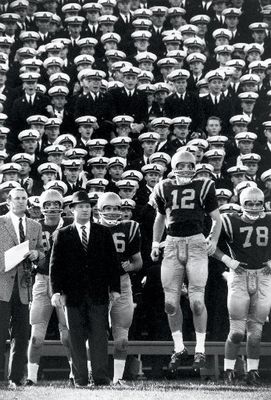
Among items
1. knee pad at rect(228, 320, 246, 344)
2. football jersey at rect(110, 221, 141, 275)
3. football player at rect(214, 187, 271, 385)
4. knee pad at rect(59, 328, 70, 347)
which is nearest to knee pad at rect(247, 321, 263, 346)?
football player at rect(214, 187, 271, 385)

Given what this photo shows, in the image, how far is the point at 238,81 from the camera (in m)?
16.8

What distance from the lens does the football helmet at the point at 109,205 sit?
434 inches

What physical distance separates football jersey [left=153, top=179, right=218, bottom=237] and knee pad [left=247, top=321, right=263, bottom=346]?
1.16 meters

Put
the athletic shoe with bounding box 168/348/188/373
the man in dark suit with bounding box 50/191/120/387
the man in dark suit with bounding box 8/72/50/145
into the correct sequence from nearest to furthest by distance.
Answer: the man in dark suit with bounding box 50/191/120/387 → the athletic shoe with bounding box 168/348/188/373 → the man in dark suit with bounding box 8/72/50/145

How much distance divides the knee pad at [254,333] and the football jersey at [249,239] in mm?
600

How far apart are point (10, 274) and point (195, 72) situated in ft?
23.8

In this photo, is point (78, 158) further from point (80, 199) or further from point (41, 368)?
point (80, 199)

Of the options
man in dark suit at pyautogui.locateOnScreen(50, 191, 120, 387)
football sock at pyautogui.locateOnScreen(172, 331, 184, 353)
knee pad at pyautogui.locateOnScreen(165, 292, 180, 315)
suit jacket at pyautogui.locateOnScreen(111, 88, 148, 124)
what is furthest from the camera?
suit jacket at pyautogui.locateOnScreen(111, 88, 148, 124)

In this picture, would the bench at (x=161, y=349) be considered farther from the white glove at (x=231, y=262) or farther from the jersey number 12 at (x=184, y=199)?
the jersey number 12 at (x=184, y=199)

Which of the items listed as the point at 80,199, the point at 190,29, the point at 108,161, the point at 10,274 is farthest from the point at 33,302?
the point at 190,29

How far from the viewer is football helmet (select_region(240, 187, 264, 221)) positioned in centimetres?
1086

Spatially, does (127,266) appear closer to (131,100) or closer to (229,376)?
(229,376)

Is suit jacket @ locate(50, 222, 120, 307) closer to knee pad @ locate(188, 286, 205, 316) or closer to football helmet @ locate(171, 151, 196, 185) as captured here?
knee pad @ locate(188, 286, 205, 316)

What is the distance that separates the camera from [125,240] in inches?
452
